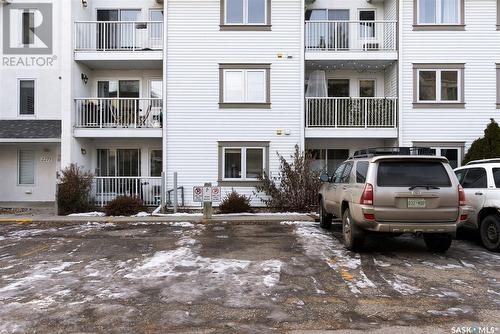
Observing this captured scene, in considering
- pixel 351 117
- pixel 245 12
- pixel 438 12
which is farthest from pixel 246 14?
pixel 438 12

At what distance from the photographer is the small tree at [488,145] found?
587 inches

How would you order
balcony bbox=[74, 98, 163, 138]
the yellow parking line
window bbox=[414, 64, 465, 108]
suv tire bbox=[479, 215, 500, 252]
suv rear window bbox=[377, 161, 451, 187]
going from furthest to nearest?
1. window bbox=[414, 64, 465, 108]
2. balcony bbox=[74, 98, 163, 138]
3. the yellow parking line
4. suv tire bbox=[479, 215, 500, 252]
5. suv rear window bbox=[377, 161, 451, 187]

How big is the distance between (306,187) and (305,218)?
6.78 feet

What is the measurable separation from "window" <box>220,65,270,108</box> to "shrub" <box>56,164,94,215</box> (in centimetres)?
561

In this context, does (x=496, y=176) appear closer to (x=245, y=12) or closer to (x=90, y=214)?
(x=245, y=12)

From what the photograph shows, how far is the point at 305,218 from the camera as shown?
527 inches

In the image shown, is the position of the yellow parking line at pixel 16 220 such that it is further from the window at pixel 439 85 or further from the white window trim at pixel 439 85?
the white window trim at pixel 439 85

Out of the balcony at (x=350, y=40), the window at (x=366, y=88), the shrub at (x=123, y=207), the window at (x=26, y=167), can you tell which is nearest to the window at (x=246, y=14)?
the balcony at (x=350, y=40)

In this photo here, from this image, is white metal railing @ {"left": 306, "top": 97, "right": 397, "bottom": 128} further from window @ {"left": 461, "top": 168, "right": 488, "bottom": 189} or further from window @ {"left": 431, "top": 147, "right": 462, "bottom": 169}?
window @ {"left": 461, "top": 168, "right": 488, "bottom": 189}

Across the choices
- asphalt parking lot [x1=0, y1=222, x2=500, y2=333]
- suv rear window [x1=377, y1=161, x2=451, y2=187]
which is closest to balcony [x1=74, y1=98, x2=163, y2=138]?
asphalt parking lot [x1=0, y1=222, x2=500, y2=333]

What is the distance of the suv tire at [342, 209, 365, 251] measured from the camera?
27.0ft

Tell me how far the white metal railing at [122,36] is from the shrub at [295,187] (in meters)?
6.72

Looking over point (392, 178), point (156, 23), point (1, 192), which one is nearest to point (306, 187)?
point (392, 178)

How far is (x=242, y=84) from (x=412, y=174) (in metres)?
9.79
